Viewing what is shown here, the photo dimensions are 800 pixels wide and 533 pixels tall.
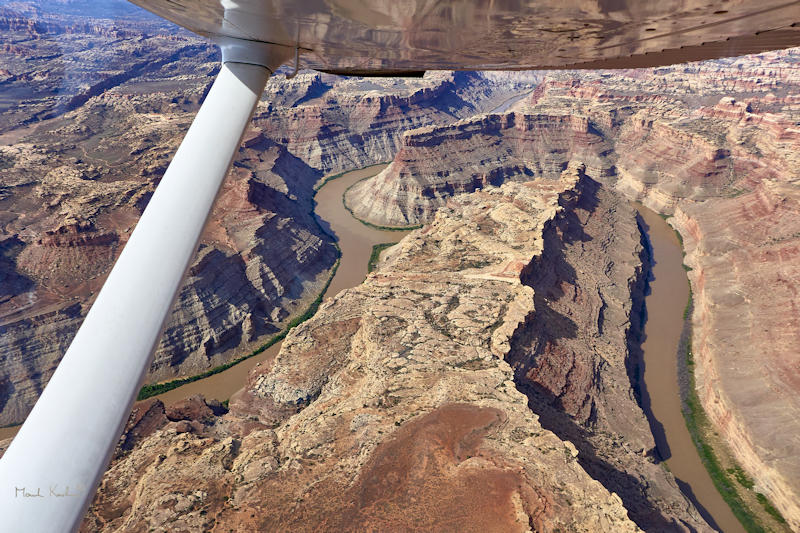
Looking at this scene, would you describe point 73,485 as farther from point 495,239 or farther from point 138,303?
point 495,239

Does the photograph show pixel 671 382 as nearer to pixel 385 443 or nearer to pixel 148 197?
pixel 385 443

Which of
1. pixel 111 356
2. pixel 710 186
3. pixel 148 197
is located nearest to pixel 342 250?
pixel 148 197

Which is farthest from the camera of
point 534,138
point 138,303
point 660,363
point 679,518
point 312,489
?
point 534,138

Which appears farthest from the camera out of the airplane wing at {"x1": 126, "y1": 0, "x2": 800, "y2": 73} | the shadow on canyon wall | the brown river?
the brown river

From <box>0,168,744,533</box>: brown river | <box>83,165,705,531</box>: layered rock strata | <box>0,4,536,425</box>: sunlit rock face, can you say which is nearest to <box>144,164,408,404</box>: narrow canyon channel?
<box>0,168,744,533</box>: brown river

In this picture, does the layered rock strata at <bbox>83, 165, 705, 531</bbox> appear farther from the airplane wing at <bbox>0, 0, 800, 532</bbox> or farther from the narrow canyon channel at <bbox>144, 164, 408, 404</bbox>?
the airplane wing at <bbox>0, 0, 800, 532</bbox>

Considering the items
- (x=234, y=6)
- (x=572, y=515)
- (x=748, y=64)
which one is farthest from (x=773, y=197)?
(x=748, y=64)

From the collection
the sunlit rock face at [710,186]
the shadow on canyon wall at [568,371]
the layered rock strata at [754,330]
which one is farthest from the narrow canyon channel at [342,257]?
the layered rock strata at [754,330]
